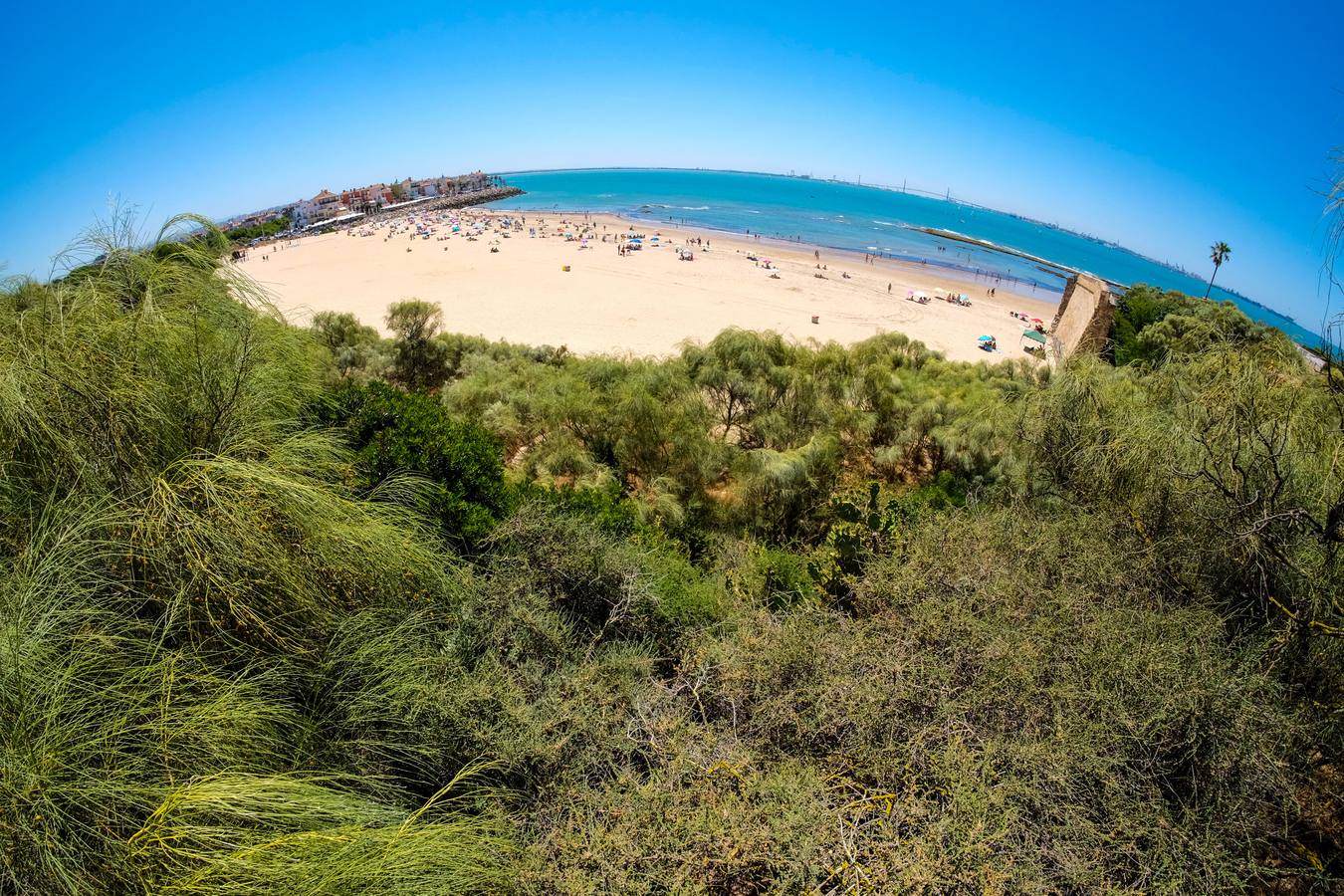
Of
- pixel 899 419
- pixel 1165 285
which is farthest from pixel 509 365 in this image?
pixel 1165 285

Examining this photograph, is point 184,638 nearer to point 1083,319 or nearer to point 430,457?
point 430,457

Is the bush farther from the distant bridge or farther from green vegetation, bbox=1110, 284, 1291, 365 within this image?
the distant bridge

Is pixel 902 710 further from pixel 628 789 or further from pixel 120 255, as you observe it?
pixel 120 255

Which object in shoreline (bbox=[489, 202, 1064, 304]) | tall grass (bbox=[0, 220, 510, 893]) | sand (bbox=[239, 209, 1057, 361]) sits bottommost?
tall grass (bbox=[0, 220, 510, 893])

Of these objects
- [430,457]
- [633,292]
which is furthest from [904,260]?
[430,457]

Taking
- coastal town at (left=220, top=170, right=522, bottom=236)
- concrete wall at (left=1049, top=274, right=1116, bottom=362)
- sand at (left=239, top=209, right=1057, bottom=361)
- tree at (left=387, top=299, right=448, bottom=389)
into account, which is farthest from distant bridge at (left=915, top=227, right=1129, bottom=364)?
coastal town at (left=220, top=170, right=522, bottom=236)
